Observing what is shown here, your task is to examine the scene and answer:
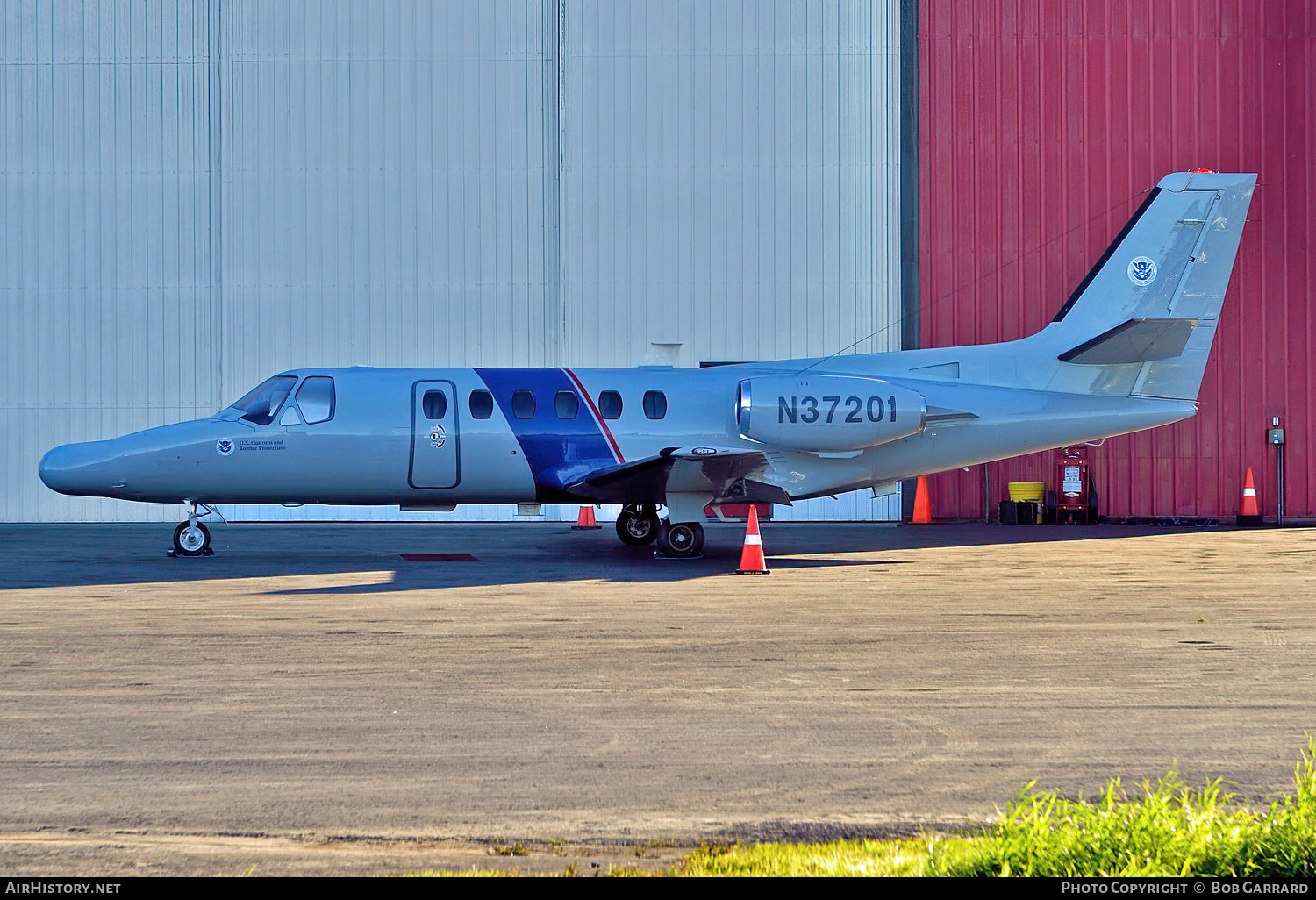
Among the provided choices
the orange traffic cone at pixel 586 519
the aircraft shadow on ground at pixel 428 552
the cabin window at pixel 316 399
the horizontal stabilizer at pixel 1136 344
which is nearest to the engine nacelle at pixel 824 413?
the aircraft shadow on ground at pixel 428 552

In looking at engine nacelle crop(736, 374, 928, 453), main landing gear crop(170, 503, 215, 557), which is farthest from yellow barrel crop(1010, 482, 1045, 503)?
main landing gear crop(170, 503, 215, 557)

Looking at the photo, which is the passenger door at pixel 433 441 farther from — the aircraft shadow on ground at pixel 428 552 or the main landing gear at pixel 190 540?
the main landing gear at pixel 190 540

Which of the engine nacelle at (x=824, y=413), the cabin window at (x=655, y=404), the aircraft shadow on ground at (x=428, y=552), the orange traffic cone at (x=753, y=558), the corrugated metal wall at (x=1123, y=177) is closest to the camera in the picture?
the aircraft shadow on ground at (x=428, y=552)

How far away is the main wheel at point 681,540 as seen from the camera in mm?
14945

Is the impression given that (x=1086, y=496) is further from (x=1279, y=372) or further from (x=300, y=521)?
(x=300, y=521)

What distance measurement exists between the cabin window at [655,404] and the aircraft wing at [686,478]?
941mm

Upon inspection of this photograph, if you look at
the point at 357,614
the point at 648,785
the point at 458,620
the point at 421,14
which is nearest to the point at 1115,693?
the point at 648,785

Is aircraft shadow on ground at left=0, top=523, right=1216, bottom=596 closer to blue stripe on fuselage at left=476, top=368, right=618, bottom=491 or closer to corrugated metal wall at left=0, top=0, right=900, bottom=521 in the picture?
blue stripe on fuselage at left=476, top=368, right=618, bottom=491

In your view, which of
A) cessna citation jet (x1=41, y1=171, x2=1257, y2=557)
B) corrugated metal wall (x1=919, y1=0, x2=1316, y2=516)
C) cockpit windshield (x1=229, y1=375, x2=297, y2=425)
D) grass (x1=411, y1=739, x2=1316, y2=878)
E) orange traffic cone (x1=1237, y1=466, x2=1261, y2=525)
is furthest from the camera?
corrugated metal wall (x1=919, y1=0, x2=1316, y2=516)

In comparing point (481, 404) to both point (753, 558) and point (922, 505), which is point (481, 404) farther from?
point (922, 505)

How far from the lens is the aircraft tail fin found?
16.1 meters

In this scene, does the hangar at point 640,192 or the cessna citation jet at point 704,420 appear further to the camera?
the hangar at point 640,192

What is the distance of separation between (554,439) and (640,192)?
8243 mm

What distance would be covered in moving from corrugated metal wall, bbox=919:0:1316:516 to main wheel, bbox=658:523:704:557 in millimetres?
8549
